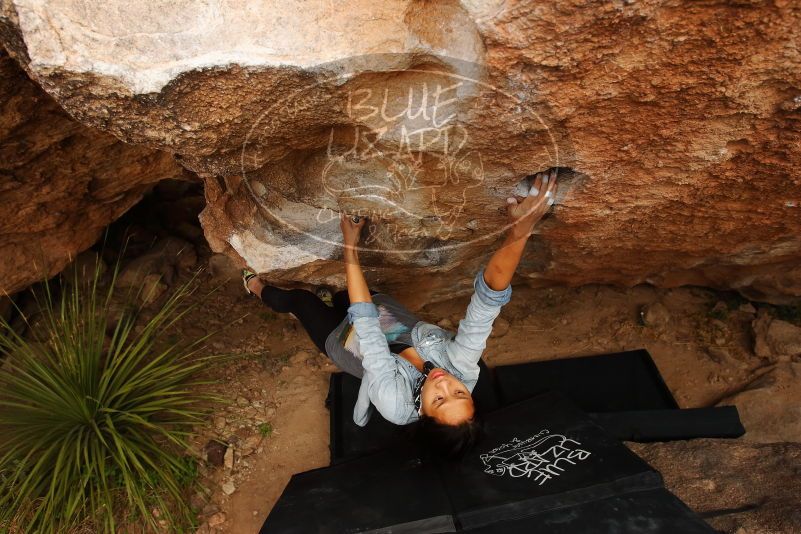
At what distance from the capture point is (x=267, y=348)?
3178 mm

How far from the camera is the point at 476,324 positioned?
2.03m

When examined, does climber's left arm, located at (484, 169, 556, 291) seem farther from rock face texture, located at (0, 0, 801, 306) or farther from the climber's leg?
the climber's leg

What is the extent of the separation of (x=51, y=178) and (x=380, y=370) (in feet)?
5.17

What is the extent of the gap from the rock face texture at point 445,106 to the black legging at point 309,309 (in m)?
0.24

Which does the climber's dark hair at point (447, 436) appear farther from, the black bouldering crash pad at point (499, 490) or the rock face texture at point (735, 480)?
the rock face texture at point (735, 480)

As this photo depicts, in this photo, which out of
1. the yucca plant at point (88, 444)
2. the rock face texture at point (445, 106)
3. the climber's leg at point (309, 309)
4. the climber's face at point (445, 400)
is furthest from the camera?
the climber's leg at point (309, 309)

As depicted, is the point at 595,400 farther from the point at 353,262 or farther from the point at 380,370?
the point at 353,262

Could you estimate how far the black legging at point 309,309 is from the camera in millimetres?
2458

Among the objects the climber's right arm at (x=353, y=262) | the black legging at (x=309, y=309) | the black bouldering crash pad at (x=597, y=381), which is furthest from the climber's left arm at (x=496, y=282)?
the black bouldering crash pad at (x=597, y=381)

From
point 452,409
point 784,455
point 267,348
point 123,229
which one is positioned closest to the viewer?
point 452,409

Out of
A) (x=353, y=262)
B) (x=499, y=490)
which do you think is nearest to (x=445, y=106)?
(x=353, y=262)

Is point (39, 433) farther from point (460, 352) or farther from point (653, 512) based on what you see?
point (653, 512)

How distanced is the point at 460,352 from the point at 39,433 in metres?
1.80

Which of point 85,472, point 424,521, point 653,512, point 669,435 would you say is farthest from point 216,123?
point 669,435
